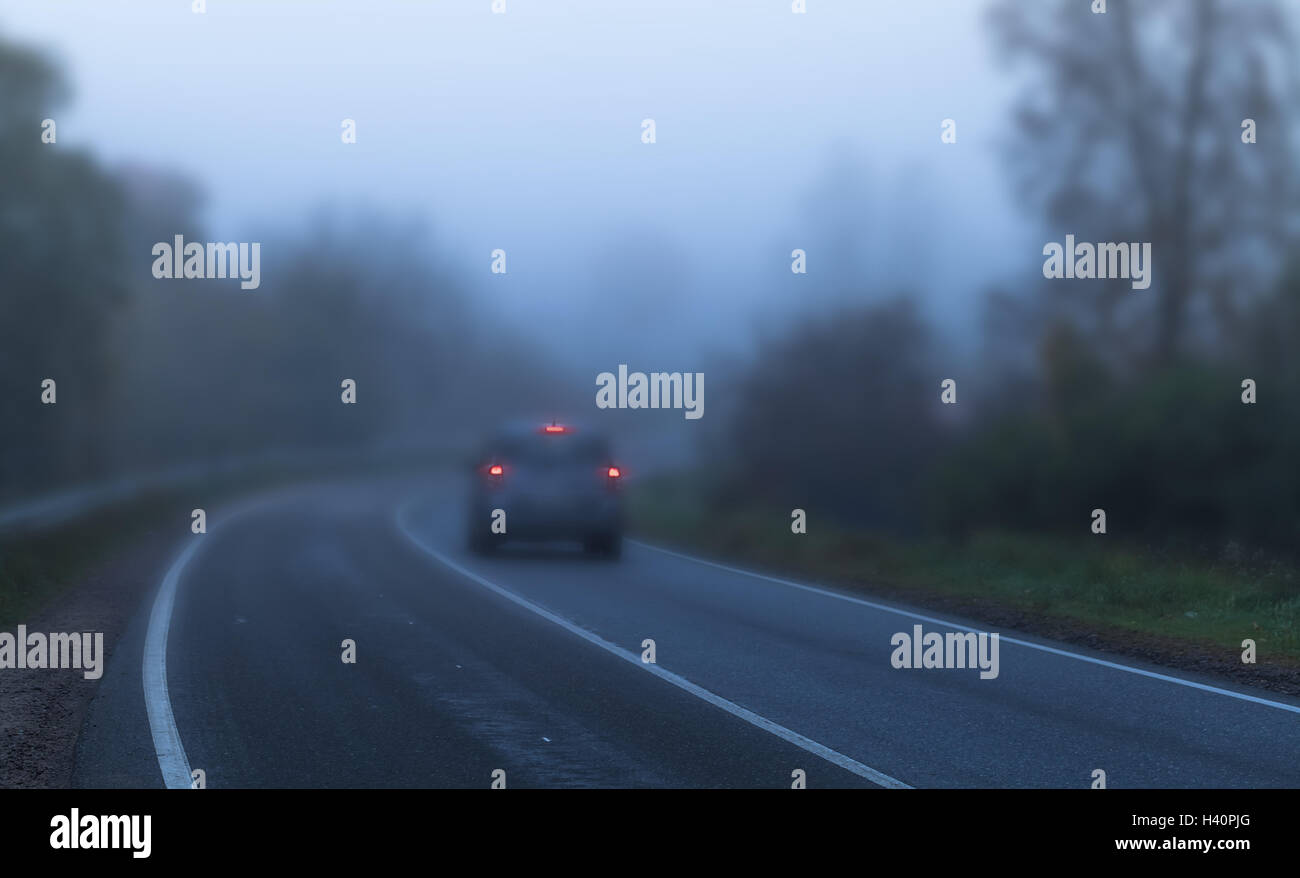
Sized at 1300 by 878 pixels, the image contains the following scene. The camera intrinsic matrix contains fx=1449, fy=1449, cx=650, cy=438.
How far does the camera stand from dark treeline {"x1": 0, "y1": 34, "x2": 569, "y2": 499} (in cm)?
4025

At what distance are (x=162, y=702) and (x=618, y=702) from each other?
3.12 m

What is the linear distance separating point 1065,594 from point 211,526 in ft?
56.9

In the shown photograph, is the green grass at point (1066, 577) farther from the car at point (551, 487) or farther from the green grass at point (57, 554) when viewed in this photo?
the green grass at point (57, 554)

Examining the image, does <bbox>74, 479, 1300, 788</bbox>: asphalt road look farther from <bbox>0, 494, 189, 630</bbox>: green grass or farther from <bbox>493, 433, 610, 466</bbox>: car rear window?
<bbox>493, 433, 610, 466</bbox>: car rear window

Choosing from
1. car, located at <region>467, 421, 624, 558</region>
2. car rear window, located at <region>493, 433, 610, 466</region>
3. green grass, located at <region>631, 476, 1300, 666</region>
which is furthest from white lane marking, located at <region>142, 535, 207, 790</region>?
green grass, located at <region>631, 476, 1300, 666</region>

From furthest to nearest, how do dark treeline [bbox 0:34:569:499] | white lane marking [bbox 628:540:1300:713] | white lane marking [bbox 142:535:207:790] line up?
dark treeline [bbox 0:34:569:499], white lane marking [bbox 628:540:1300:713], white lane marking [bbox 142:535:207:790]

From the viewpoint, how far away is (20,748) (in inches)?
339

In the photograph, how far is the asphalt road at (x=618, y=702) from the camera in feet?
26.5

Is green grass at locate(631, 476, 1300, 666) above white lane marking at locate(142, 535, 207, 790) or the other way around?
the other way around

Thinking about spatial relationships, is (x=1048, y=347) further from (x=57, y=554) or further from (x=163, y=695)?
(x=163, y=695)

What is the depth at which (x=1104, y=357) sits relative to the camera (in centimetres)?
2727

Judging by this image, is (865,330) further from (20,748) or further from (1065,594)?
(20,748)

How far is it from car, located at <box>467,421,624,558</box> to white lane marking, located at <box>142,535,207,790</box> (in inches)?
216
